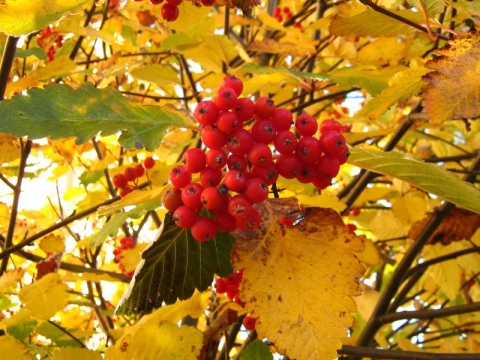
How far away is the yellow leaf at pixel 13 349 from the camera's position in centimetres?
A: 119

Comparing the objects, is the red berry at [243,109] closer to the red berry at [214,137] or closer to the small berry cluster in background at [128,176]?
the red berry at [214,137]

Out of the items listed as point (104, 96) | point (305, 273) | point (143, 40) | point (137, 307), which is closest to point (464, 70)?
point (305, 273)

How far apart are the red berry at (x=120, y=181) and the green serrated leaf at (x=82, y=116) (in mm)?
914

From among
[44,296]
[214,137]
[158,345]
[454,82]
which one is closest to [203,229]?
[214,137]

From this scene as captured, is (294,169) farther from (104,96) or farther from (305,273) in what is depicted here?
(104,96)

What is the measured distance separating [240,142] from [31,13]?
0.44 metres

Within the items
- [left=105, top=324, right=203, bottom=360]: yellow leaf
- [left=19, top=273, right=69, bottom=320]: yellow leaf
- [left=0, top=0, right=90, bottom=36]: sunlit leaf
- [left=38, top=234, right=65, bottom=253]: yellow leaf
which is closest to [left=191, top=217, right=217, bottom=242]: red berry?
[left=105, top=324, right=203, bottom=360]: yellow leaf

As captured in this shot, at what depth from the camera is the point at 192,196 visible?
86cm

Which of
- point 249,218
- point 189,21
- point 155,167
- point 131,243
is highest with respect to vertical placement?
point 189,21

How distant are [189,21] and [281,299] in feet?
3.60

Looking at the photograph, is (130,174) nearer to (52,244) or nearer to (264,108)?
(52,244)

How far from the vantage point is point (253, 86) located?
1.56 m

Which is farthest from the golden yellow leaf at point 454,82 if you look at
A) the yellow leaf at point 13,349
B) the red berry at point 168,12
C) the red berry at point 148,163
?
the red berry at point 148,163

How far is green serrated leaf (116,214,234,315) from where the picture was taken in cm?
100
